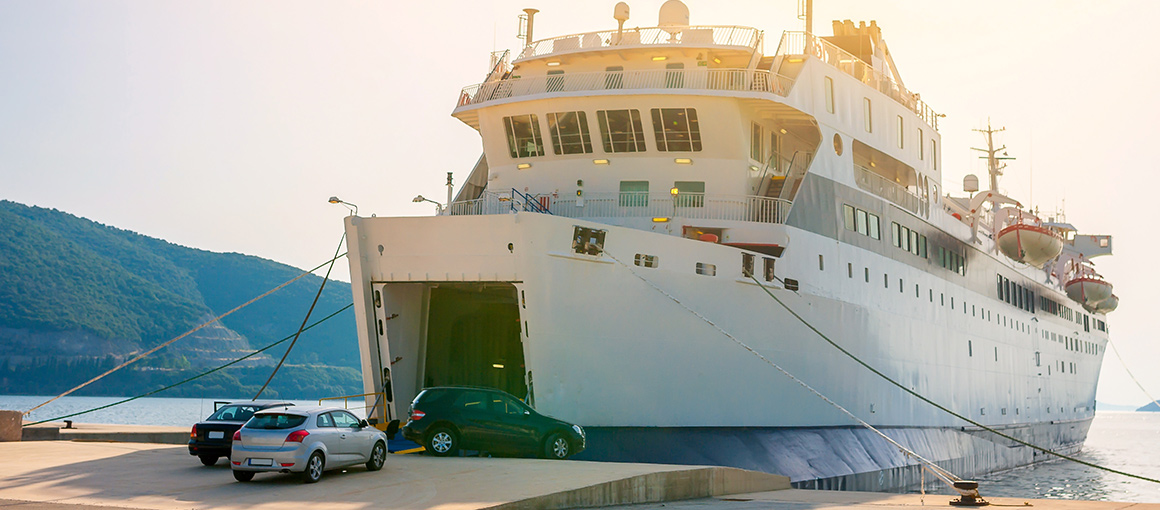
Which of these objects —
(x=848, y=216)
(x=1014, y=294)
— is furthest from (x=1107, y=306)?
(x=848, y=216)

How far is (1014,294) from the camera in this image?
135 ft

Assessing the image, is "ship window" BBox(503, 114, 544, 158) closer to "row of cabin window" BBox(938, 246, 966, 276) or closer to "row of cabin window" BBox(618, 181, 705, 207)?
"row of cabin window" BBox(618, 181, 705, 207)

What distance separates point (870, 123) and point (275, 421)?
61.4 ft

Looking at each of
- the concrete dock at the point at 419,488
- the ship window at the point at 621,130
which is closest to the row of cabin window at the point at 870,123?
the ship window at the point at 621,130

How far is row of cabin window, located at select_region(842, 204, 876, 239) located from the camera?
1019 inches

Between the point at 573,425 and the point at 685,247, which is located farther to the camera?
the point at 685,247

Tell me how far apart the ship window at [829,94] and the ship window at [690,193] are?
4492mm

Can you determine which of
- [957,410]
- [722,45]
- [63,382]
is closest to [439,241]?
[722,45]

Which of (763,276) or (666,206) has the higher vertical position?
(666,206)

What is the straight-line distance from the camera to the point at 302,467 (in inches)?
566

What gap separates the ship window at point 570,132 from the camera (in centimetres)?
2347

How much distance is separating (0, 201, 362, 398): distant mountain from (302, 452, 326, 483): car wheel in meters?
149

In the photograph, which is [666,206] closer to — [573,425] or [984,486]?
[573,425]

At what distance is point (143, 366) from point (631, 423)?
158830 millimetres
